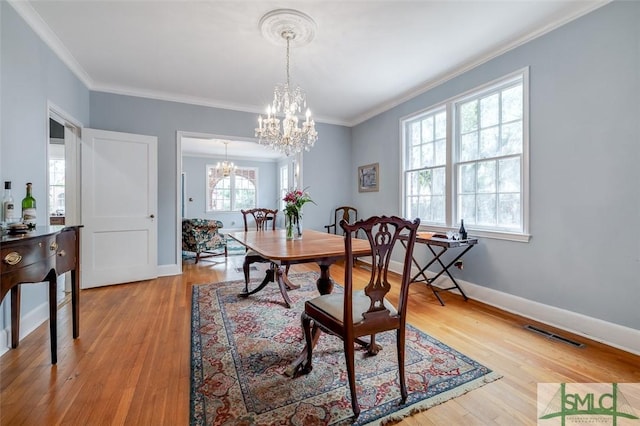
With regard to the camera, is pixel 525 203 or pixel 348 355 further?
pixel 525 203

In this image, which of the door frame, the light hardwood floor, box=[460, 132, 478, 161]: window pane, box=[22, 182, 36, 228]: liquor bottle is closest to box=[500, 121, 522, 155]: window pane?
→ box=[460, 132, 478, 161]: window pane

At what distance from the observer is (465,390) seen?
1644mm

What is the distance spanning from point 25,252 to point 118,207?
2.43 metres

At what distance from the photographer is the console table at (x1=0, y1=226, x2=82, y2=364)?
1.49m

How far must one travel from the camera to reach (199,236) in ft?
16.7

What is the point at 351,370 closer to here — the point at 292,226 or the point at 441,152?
the point at 292,226

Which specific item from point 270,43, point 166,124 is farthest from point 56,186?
point 270,43

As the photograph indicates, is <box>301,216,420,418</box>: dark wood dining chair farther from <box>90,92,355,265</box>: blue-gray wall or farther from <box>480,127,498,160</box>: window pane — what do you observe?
<box>90,92,355,265</box>: blue-gray wall

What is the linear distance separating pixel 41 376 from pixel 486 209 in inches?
156

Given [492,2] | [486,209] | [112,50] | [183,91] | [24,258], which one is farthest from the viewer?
[183,91]

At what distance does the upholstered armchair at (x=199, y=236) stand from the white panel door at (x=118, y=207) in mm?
1040

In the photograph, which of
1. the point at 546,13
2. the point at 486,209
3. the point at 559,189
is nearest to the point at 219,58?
the point at 546,13

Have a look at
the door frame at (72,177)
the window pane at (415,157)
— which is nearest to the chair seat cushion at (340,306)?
the window pane at (415,157)

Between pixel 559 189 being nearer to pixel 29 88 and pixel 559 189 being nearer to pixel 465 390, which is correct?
pixel 465 390
